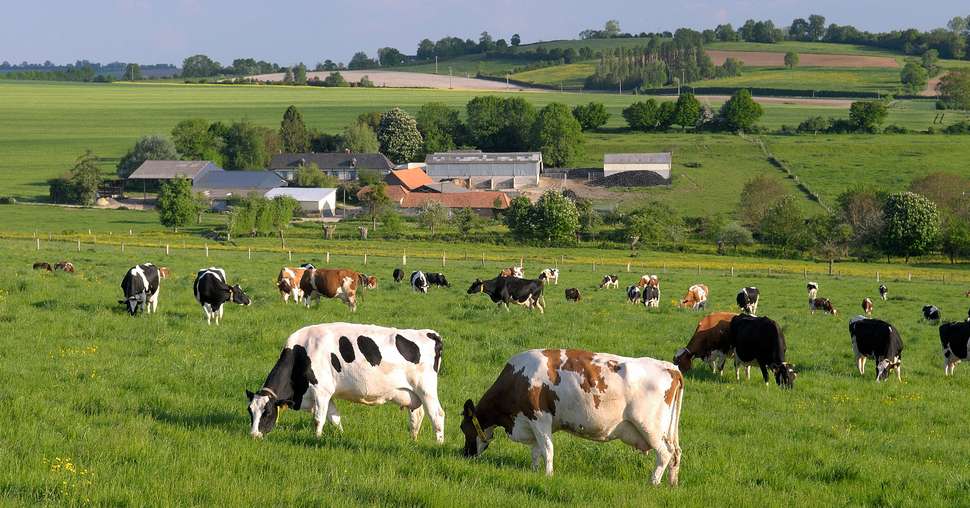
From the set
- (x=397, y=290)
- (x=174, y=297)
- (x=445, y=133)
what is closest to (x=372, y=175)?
(x=445, y=133)

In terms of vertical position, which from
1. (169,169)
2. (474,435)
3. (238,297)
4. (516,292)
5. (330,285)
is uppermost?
(474,435)

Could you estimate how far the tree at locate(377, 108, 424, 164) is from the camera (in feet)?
479

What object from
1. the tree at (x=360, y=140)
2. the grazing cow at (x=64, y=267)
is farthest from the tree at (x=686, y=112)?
the grazing cow at (x=64, y=267)

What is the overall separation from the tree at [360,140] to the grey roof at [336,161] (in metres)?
8.94

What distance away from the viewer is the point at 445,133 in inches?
5901

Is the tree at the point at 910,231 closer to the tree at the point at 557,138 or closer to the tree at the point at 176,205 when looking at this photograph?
the tree at the point at 176,205

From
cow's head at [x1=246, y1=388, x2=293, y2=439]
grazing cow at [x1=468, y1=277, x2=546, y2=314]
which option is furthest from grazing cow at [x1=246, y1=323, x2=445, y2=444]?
grazing cow at [x1=468, y1=277, x2=546, y2=314]

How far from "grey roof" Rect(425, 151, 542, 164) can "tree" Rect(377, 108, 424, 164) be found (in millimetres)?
14228

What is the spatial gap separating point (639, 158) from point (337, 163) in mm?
39392

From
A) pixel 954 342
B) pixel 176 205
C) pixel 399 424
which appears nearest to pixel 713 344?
pixel 954 342

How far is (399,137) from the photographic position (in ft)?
481

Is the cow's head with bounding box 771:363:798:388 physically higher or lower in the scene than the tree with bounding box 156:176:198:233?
higher

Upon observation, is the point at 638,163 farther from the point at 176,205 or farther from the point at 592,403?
the point at 592,403

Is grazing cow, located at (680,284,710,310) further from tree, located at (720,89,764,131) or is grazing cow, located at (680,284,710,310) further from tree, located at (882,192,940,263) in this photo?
tree, located at (720,89,764,131)
